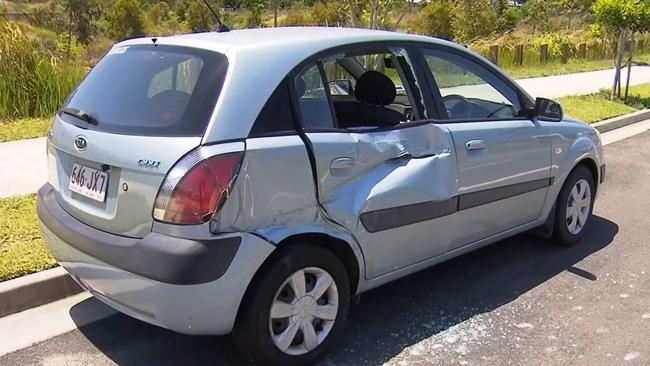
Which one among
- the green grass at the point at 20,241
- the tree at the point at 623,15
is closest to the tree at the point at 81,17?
the tree at the point at 623,15

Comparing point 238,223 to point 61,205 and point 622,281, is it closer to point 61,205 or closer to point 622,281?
point 61,205

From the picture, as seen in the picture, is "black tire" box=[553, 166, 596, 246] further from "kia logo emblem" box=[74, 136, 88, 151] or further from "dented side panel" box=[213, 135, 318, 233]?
"kia logo emblem" box=[74, 136, 88, 151]

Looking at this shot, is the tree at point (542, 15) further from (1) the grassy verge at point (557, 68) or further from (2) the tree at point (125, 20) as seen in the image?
(2) the tree at point (125, 20)

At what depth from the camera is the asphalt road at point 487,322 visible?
139 inches

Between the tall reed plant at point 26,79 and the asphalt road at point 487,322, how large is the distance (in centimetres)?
576

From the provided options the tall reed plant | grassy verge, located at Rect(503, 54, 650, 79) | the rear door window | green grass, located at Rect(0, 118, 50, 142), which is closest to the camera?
the rear door window

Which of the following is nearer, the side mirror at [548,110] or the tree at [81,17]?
the side mirror at [548,110]

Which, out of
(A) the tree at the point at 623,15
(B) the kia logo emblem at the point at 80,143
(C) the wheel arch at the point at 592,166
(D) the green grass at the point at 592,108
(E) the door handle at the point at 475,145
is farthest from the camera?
(A) the tree at the point at 623,15

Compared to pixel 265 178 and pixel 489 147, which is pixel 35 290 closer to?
pixel 265 178

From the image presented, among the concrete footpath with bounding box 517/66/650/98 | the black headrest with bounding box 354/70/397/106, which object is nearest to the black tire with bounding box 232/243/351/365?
the black headrest with bounding box 354/70/397/106

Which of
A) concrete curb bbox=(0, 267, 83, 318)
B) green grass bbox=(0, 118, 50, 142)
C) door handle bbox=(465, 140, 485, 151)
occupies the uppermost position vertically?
door handle bbox=(465, 140, 485, 151)

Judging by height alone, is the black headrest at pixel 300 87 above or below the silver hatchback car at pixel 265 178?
above

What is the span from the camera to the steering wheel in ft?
13.6

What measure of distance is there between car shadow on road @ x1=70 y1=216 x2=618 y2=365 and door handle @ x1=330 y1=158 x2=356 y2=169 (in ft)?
3.24
